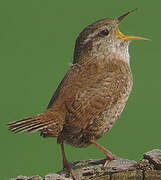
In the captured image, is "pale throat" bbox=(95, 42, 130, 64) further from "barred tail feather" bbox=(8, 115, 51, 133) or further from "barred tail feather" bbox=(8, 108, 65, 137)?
"barred tail feather" bbox=(8, 115, 51, 133)

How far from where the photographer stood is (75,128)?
299 cm

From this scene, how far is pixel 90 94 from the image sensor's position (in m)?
3.13

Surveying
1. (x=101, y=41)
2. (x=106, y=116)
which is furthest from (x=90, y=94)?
(x=101, y=41)

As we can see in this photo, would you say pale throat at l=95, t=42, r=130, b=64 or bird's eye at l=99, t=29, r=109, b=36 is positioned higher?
bird's eye at l=99, t=29, r=109, b=36

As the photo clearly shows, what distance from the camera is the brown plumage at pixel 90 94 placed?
294 centimetres

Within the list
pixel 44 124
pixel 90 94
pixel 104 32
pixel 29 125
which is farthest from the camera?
pixel 104 32

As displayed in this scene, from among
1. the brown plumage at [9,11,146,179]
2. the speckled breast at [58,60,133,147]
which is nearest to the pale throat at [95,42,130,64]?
the brown plumage at [9,11,146,179]

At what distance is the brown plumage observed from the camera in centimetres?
294

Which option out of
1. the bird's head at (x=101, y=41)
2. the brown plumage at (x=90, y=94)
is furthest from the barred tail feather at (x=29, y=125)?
the bird's head at (x=101, y=41)

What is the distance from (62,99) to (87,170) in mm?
805

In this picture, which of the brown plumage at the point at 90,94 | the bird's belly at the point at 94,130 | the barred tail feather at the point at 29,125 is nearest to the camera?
the barred tail feather at the point at 29,125

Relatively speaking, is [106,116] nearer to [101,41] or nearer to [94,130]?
[94,130]

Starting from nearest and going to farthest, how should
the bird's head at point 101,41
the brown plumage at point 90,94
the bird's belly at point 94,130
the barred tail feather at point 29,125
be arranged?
the barred tail feather at point 29,125 → the brown plumage at point 90,94 → the bird's belly at point 94,130 → the bird's head at point 101,41

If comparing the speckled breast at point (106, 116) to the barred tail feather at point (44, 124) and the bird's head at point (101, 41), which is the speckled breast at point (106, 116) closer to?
the barred tail feather at point (44, 124)
